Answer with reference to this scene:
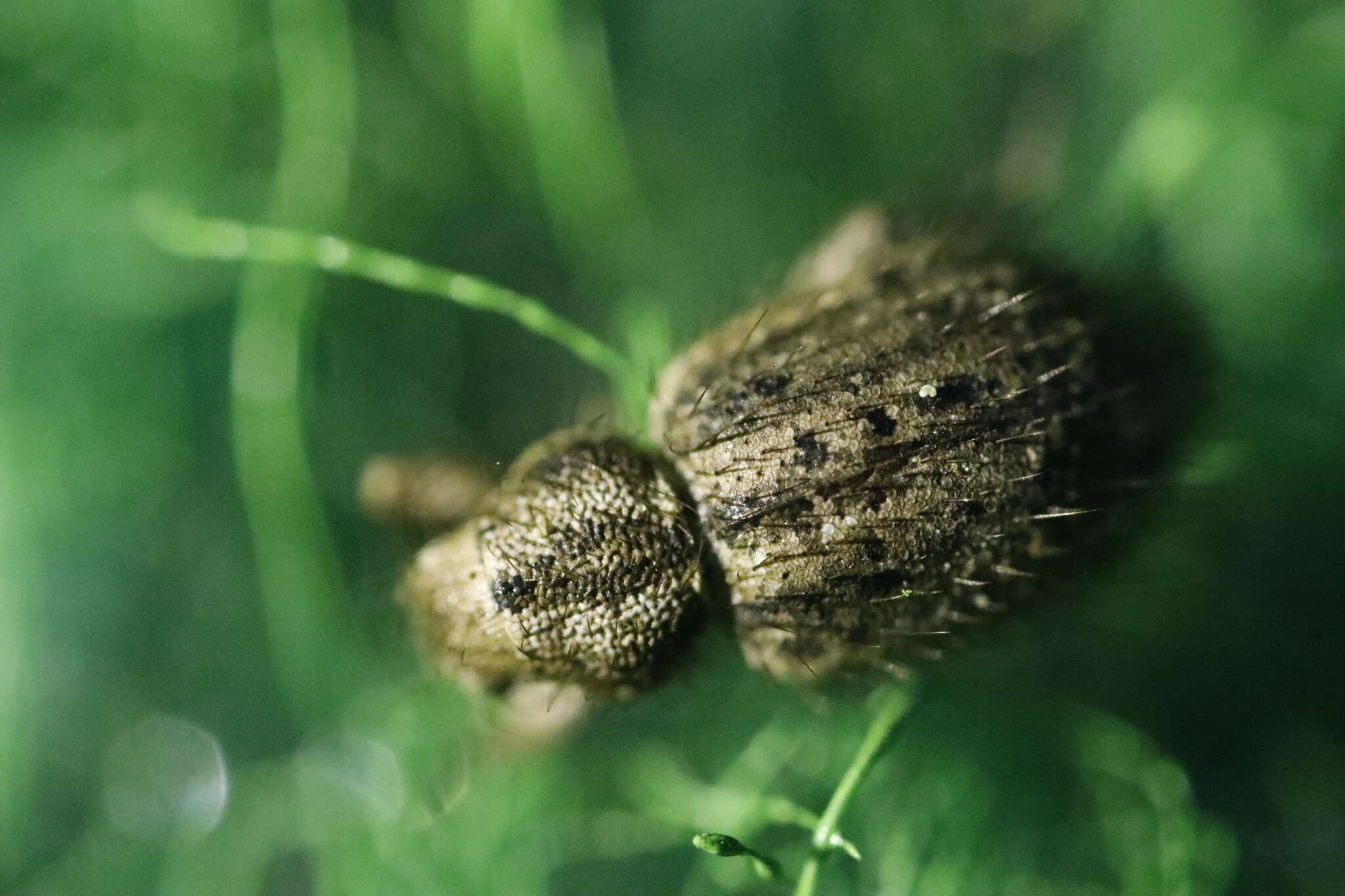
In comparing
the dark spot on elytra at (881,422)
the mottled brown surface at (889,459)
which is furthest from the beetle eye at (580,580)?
the dark spot on elytra at (881,422)

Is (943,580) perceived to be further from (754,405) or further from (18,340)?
(18,340)

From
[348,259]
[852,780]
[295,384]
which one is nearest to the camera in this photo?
[852,780]

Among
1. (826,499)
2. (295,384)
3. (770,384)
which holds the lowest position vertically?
(826,499)

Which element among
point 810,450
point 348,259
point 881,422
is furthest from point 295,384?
point 881,422

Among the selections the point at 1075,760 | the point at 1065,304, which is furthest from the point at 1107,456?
the point at 1075,760

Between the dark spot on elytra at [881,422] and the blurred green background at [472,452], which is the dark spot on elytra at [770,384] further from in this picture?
the blurred green background at [472,452]

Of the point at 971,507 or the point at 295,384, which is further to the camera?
the point at 295,384

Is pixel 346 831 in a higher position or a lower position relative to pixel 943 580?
lower

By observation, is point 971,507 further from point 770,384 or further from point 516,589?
point 516,589
